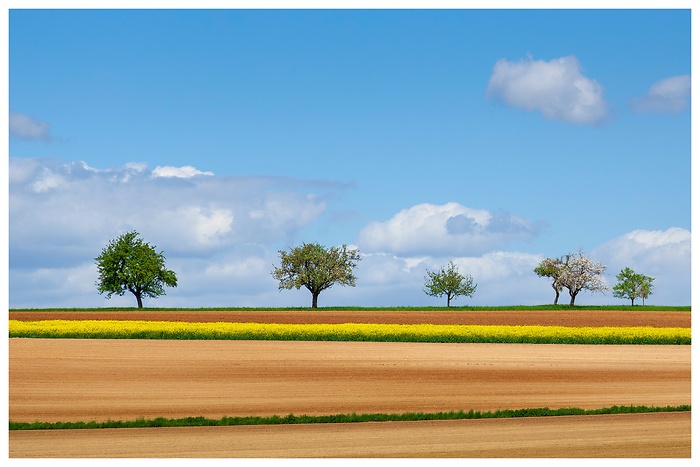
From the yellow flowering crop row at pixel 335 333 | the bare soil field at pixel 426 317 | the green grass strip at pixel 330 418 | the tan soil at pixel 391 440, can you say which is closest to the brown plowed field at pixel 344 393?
the tan soil at pixel 391 440

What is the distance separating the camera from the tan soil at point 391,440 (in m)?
14.6

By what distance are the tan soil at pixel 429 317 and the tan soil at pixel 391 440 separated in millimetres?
31690

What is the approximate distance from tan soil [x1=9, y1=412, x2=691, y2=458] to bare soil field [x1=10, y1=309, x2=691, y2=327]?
31467 millimetres

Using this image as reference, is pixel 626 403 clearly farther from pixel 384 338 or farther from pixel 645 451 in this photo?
pixel 384 338

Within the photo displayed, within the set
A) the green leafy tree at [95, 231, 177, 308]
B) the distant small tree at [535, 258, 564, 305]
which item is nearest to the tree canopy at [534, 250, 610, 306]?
the distant small tree at [535, 258, 564, 305]

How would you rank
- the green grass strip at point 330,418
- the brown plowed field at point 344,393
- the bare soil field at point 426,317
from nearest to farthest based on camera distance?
the brown plowed field at point 344,393 < the green grass strip at point 330,418 < the bare soil field at point 426,317

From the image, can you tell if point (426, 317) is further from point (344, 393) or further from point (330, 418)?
point (330, 418)

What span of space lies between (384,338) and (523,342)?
19.0 ft

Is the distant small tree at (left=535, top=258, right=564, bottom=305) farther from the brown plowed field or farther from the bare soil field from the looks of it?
the brown plowed field

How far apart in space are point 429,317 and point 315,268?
883 inches

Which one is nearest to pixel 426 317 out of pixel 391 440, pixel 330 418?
pixel 330 418

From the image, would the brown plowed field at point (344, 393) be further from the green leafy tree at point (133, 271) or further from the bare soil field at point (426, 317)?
the green leafy tree at point (133, 271)

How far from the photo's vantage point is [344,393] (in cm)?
2127

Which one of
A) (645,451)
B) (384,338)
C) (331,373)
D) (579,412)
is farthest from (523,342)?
(645,451)
